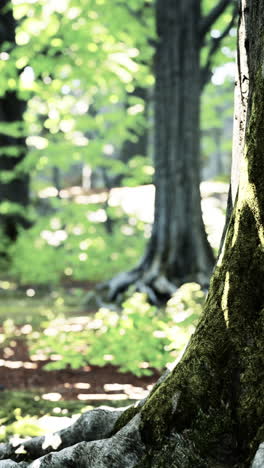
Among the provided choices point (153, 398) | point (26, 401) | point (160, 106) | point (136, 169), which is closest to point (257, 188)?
point (153, 398)

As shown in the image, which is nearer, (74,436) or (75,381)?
(74,436)

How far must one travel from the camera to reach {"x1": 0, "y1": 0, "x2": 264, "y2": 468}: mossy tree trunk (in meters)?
3.13

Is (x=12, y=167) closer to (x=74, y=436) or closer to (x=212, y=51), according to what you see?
(x=212, y=51)

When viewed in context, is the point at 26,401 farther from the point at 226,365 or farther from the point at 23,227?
the point at 23,227

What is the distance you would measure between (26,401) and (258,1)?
Result: 464 cm

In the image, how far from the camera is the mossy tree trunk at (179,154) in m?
11.1

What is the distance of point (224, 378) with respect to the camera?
3209 millimetres

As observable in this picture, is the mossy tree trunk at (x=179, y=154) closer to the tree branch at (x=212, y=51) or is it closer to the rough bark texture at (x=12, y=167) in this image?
the tree branch at (x=212, y=51)

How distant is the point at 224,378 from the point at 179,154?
833 centimetres

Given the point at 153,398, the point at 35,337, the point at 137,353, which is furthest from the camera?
the point at 35,337

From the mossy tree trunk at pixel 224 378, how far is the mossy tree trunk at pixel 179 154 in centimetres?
759

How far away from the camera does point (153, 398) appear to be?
11.3 ft

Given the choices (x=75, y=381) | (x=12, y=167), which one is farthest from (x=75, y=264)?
(x=75, y=381)

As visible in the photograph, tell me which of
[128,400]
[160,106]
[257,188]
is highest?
[160,106]
